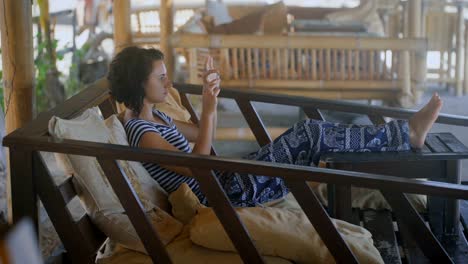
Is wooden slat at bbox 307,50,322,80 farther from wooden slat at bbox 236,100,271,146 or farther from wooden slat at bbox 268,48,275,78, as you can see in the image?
wooden slat at bbox 236,100,271,146

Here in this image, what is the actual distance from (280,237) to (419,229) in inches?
18.8

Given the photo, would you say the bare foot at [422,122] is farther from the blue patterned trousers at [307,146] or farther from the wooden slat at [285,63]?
the wooden slat at [285,63]

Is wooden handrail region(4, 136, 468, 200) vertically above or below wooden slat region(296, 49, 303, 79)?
below

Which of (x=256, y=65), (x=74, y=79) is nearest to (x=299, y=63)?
(x=256, y=65)

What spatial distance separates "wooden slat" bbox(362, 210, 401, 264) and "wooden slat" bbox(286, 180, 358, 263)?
0.35 meters

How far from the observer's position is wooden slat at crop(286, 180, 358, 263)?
205 cm

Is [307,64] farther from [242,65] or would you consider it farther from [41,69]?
[41,69]

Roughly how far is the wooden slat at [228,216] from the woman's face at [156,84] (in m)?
0.71

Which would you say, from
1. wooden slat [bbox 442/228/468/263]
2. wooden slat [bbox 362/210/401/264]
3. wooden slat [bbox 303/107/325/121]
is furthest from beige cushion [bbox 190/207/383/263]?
wooden slat [bbox 303/107/325/121]

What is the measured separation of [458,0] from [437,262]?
15.7ft

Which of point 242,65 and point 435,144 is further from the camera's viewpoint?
point 242,65

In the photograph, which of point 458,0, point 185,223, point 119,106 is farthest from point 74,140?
point 458,0

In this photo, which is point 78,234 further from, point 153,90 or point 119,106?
point 119,106

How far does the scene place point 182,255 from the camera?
2.19 metres
